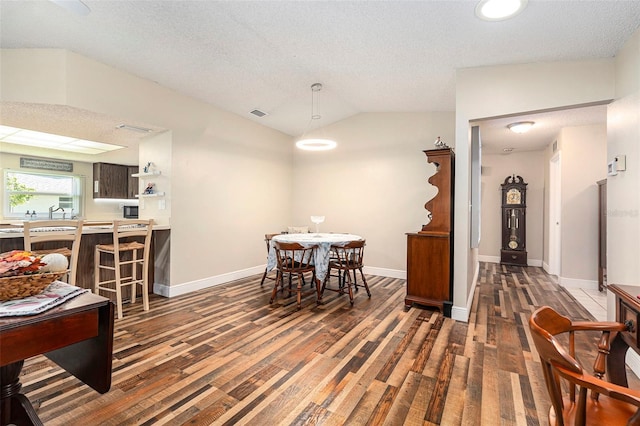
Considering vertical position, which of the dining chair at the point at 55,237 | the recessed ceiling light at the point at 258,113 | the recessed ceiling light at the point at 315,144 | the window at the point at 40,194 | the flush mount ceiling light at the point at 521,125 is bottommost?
the dining chair at the point at 55,237

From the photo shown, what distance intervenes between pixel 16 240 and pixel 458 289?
4.55m

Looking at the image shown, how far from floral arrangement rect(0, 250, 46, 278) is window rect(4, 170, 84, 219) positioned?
5.93m

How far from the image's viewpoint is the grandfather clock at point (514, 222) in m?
6.43

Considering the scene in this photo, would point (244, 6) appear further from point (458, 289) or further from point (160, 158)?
point (458, 289)

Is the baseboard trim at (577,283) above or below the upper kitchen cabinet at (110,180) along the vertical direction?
below

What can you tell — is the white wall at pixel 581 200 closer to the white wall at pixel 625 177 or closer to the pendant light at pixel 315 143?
the white wall at pixel 625 177

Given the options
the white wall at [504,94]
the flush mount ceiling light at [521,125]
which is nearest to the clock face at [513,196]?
the flush mount ceiling light at [521,125]

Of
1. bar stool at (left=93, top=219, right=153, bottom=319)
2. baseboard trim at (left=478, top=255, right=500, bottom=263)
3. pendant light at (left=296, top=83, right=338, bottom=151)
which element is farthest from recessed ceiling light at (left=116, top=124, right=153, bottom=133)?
baseboard trim at (left=478, top=255, right=500, bottom=263)

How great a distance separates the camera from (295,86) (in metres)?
4.19

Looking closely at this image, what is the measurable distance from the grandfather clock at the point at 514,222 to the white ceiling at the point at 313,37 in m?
2.72

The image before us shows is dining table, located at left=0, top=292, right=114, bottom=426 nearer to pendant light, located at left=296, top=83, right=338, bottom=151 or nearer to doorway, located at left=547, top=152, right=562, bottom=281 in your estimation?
pendant light, located at left=296, top=83, right=338, bottom=151

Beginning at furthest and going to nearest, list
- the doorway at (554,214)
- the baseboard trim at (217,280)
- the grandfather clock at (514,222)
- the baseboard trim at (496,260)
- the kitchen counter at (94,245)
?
the baseboard trim at (496,260), the grandfather clock at (514,222), the doorway at (554,214), the baseboard trim at (217,280), the kitchen counter at (94,245)

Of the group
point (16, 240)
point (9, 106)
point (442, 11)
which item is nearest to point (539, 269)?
point (442, 11)

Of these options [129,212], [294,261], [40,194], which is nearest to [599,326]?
[294,261]
